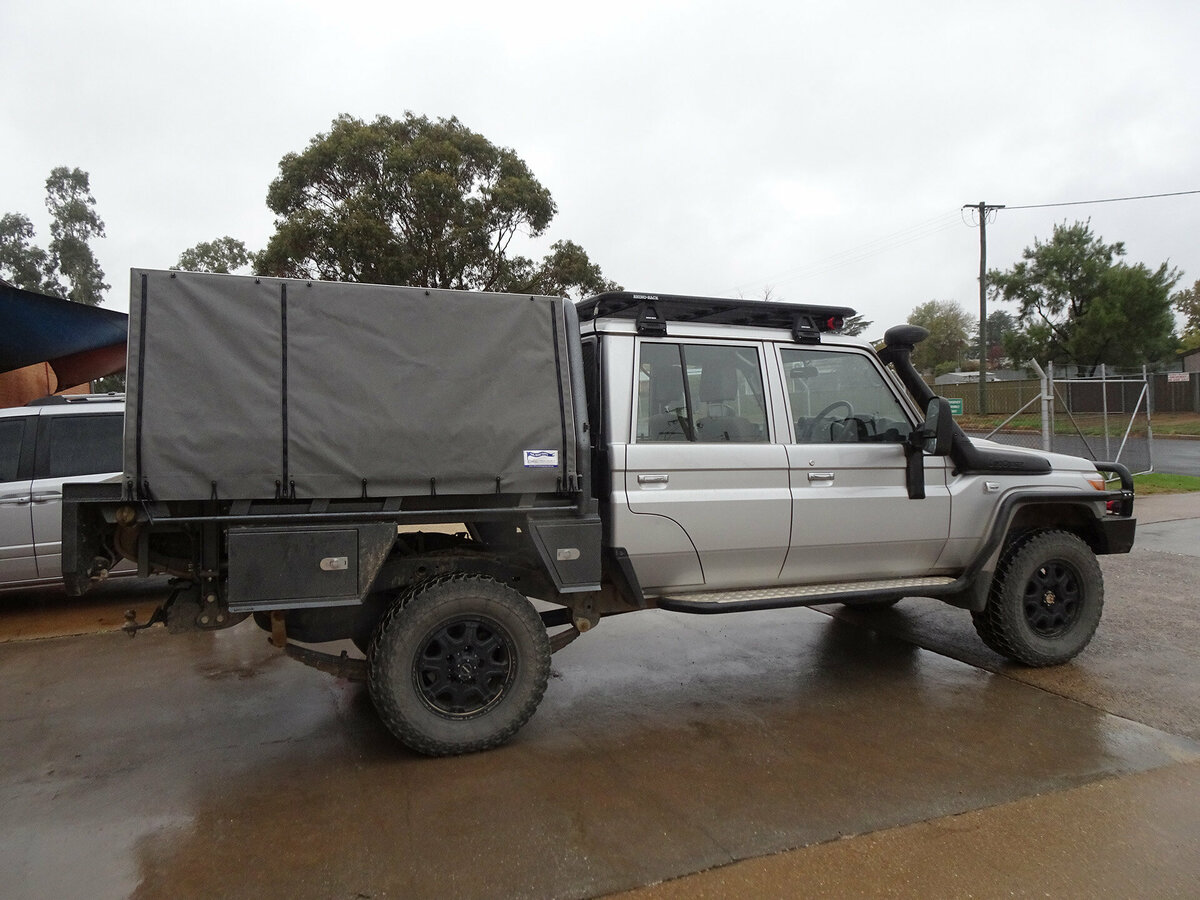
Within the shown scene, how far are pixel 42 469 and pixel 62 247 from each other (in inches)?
1509

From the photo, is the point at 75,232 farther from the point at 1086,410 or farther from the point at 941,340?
the point at 941,340

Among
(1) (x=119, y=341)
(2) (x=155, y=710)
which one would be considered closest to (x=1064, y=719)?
(2) (x=155, y=710)

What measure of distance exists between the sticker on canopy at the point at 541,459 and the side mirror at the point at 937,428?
2221 mm

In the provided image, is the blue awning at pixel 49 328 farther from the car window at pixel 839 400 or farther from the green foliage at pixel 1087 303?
the green foliage at pixel 1087 303

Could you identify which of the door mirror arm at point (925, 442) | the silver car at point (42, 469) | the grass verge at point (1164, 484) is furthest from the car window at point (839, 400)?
the grass verge at point (1164, 484)

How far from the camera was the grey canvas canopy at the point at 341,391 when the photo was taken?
327 centimetres

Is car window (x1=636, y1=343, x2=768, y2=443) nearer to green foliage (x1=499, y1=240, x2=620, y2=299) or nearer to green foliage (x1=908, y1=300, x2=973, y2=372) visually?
green foliage (x1=499, y1=240, x2=620, y2=299)

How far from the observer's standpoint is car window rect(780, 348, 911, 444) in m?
4.46

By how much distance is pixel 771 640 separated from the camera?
226 inches

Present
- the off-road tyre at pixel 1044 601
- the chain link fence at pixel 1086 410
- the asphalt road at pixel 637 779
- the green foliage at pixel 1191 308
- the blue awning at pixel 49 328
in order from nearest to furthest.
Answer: the asphalt road at pixel 637 779, the off-road tyre at pixel 1044 601, the blue awning at pixel 49 328, the chain link fence at pixel 1086 410, the green foliage at pixel 1191 308

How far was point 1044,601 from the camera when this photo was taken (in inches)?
193

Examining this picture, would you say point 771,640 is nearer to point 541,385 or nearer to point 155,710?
point 541,385

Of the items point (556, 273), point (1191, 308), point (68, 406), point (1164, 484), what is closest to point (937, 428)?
point (68, 406)

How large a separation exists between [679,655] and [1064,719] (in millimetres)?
2277
